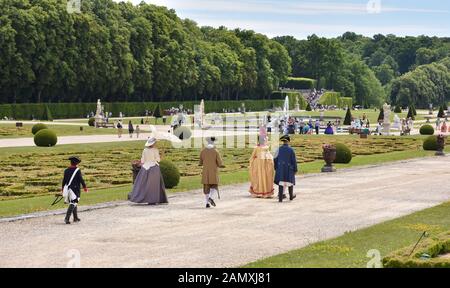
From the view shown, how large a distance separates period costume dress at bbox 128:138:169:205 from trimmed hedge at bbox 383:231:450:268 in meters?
7.38

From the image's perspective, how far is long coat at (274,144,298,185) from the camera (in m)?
18.9

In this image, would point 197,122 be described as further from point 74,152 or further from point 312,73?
point 312,73

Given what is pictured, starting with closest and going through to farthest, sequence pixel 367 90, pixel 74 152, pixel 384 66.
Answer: pixel 74 152 < pixel 367 90 < pixel 384 66

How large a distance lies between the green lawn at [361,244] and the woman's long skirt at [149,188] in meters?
5.38

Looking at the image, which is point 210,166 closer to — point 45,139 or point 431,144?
point 45,139

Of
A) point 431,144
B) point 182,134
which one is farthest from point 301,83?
point 431,144

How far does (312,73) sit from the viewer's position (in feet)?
519

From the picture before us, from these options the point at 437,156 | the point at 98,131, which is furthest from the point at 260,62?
the point at 437,156

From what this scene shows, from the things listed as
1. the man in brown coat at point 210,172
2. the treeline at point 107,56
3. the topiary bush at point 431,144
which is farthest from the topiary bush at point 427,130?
the man in brown coat at point 210,172

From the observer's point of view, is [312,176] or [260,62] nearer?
[312,176]

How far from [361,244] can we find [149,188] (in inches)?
258

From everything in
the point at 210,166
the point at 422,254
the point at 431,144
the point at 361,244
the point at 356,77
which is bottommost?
the point at 431,144

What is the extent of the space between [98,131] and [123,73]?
2738 cm

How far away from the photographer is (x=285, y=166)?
19.0 meters
